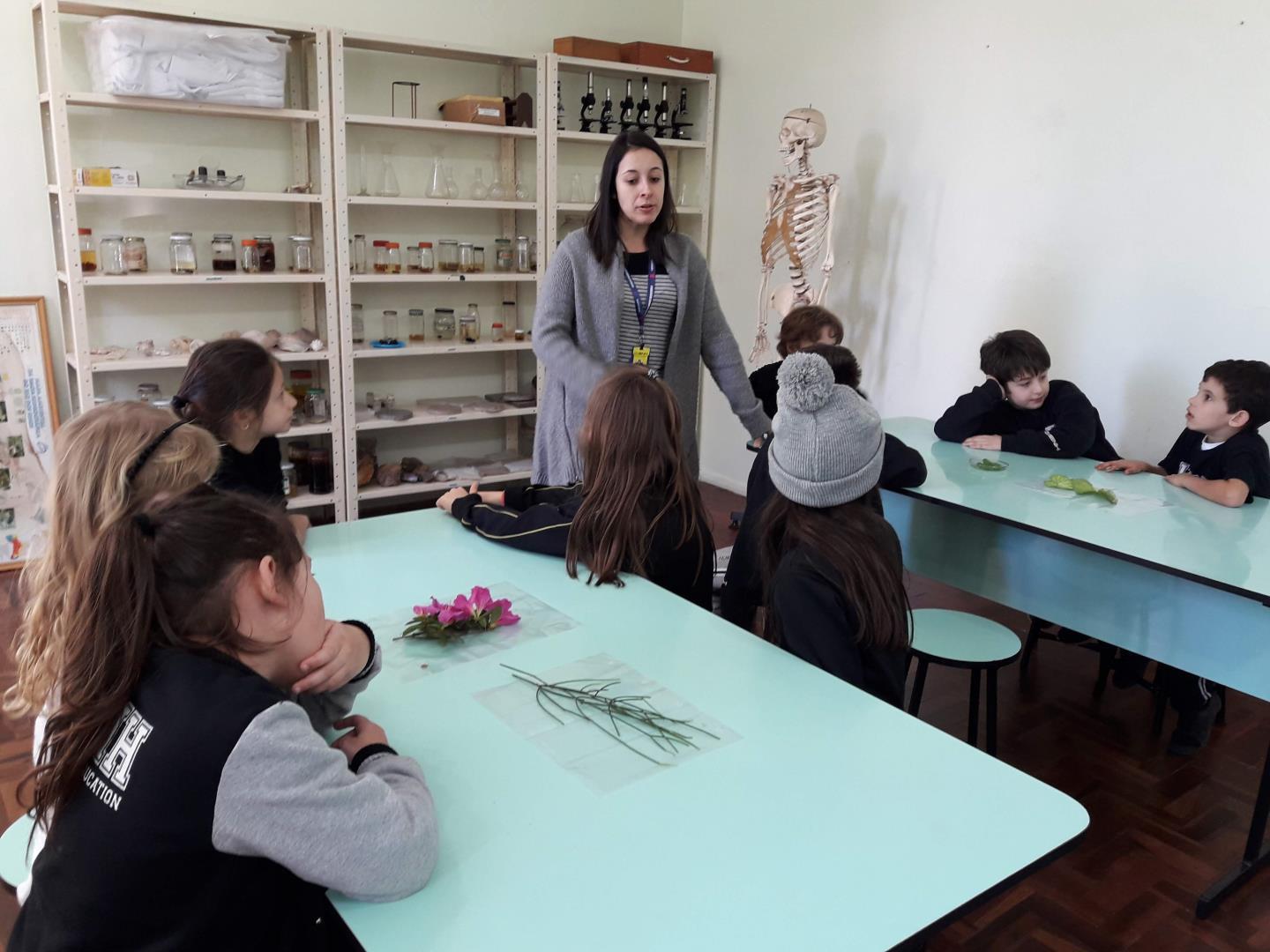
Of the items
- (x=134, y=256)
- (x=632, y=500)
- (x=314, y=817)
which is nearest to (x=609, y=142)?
(x=134, y=256)

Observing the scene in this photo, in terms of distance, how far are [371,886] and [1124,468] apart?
247cm

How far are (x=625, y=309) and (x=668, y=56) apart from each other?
268 cm

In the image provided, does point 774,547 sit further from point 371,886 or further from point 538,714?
point 371,886

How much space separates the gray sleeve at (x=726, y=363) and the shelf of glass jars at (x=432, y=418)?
1662mm

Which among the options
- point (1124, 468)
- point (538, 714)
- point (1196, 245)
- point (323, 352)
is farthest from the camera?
point (323, 352)

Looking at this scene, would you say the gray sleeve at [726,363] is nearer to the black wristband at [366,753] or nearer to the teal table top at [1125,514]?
the teal table top at [1125,514]

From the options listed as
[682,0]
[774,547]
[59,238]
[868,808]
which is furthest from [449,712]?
[682,0]

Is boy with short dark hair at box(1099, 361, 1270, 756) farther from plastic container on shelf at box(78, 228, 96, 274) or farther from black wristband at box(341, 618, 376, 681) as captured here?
plastic container on shelf at box(78, 228, 96, 274)

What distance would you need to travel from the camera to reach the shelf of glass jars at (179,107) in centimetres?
343

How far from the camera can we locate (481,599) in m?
1.59

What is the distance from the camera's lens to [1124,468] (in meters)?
2.72

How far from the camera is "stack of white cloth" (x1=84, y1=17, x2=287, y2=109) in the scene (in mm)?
3352

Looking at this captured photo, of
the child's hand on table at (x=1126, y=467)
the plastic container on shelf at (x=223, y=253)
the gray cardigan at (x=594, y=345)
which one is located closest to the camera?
the gray cardigan at (x=594, y=345)

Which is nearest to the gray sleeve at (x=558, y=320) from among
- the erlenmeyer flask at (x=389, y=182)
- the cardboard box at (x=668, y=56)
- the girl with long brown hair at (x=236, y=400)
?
the girl with long brown hair at (x=236, y=400)
